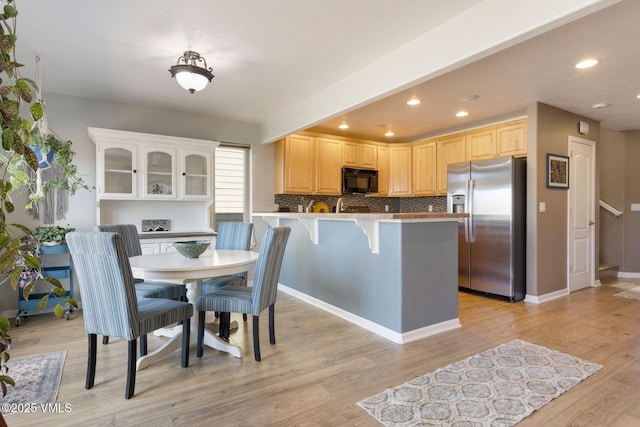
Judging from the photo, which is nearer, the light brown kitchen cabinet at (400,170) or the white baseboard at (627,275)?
the white baseboard at (627,275)

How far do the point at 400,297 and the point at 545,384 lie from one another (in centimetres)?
107

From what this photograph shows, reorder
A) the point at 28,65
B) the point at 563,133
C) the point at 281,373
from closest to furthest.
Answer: the point at 281,373, the point at 28,65, the point at 563,133

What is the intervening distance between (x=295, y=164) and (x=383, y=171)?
1738 mm

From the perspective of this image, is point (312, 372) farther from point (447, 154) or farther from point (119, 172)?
point (447, 154)

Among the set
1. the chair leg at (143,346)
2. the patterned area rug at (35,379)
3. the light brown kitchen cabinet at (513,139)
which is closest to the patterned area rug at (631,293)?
the light brown kitchen cabinet at (513,139)

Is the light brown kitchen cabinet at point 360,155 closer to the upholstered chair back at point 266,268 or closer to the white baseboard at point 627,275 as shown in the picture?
the upholstered chair back at point 266,268

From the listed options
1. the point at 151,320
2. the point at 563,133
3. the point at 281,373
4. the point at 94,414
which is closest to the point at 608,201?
the point at 563,133

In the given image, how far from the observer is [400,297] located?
282 centimetres

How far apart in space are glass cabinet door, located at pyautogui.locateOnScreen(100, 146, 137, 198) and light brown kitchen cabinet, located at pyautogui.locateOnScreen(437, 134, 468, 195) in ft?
14.1

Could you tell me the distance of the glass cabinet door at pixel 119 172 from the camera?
380 cm

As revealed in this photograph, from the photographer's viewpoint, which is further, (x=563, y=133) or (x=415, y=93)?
(x=563, y=133)

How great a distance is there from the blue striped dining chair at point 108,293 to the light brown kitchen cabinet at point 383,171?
180 inches

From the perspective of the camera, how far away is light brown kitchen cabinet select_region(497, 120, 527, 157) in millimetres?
4391

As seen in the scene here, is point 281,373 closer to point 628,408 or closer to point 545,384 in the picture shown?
point 545,384
